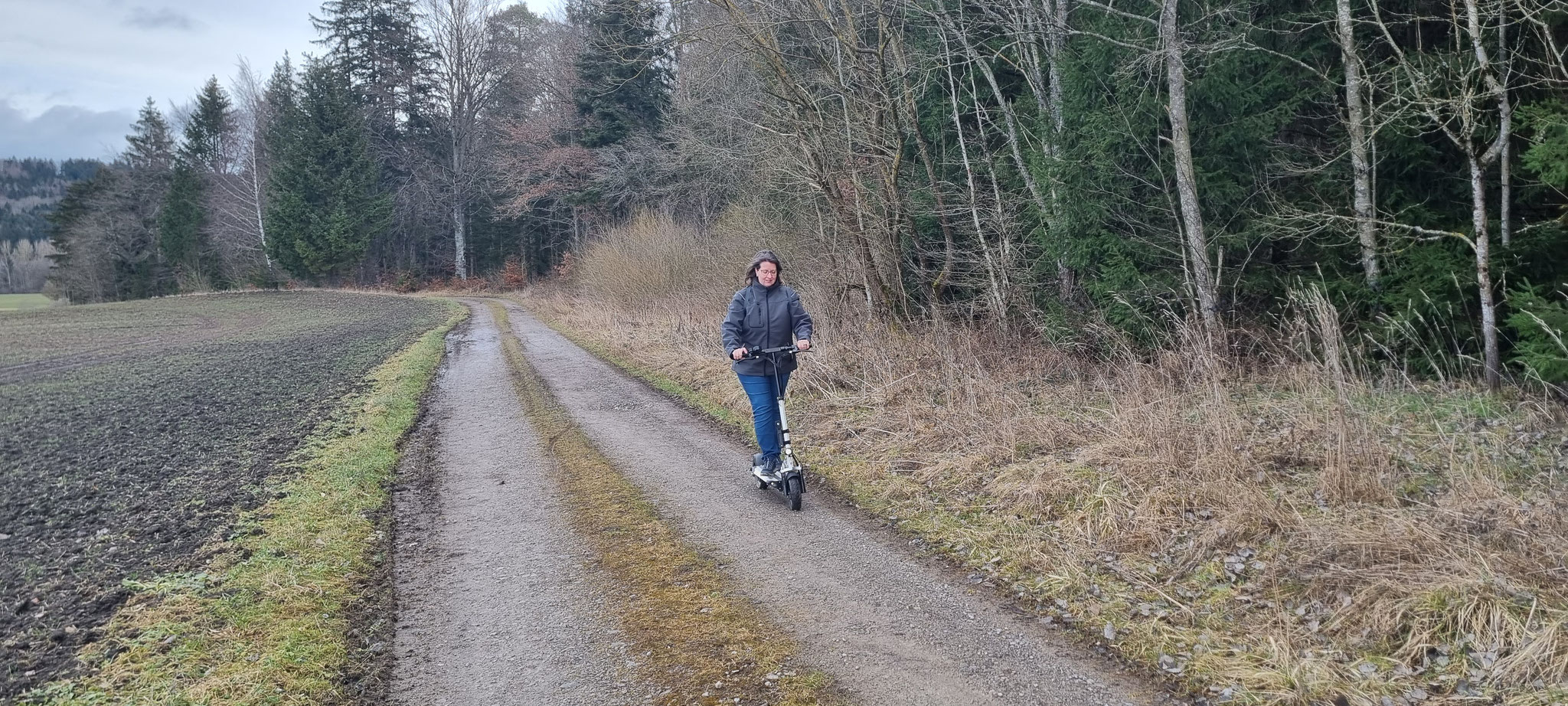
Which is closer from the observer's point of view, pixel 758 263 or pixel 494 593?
pixel 494 593

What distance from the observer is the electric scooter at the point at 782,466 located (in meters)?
6.48

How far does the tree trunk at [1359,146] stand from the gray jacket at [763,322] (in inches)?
281

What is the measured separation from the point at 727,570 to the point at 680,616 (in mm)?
736

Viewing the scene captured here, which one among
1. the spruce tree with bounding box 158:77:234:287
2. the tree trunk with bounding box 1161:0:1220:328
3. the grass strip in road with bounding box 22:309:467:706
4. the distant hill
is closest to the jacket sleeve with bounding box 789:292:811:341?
the grass strip in road with bounding box 22:309:467:706

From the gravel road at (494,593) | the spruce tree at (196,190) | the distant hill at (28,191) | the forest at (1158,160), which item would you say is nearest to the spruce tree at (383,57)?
the spruce tree at (196,190)

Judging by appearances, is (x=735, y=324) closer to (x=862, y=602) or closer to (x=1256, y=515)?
(x=862, y=602)

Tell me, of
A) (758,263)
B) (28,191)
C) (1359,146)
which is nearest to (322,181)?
(758,263)

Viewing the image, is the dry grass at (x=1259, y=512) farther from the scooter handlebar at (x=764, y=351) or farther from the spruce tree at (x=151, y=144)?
the spruce tree at (x=151, y=144)

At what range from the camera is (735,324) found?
22.1ft

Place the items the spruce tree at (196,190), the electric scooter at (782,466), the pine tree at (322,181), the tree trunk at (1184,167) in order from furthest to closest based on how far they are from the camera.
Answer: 1. the spruce tree at (196,190)
2. the pine tree at (322,181)
3. the tree trunk at (1184,167)
4. the electric scooter at (782,466)

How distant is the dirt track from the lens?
386 cm

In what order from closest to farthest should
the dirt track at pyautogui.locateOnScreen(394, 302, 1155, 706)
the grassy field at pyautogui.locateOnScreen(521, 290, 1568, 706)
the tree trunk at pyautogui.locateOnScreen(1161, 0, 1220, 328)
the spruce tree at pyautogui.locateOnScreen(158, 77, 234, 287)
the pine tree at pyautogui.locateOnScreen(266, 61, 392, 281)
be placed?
the grassy field at pyautogui.locateOnScreen(521, 290, 1568, 706), the dirt track at pyautogui.locateOnScreen(394, 302, 1155, 706), the tree trunk at pyautogui.locateOnScreen(1161, 0, 1220, 328), the pine tree at pyautogui.locateOnScreen(266, 61, 392, 281), the spruce tree at pyautogui.locateOnScreen(158, 77, 234, 287)

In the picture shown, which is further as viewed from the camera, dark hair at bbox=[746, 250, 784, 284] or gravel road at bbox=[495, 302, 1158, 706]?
dark hair at bbox=[746, 250, 784, 284]

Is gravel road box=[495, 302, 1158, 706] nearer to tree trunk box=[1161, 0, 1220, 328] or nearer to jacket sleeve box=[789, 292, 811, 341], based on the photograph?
jacket sleeve box=[789, 292, 811, 341]
